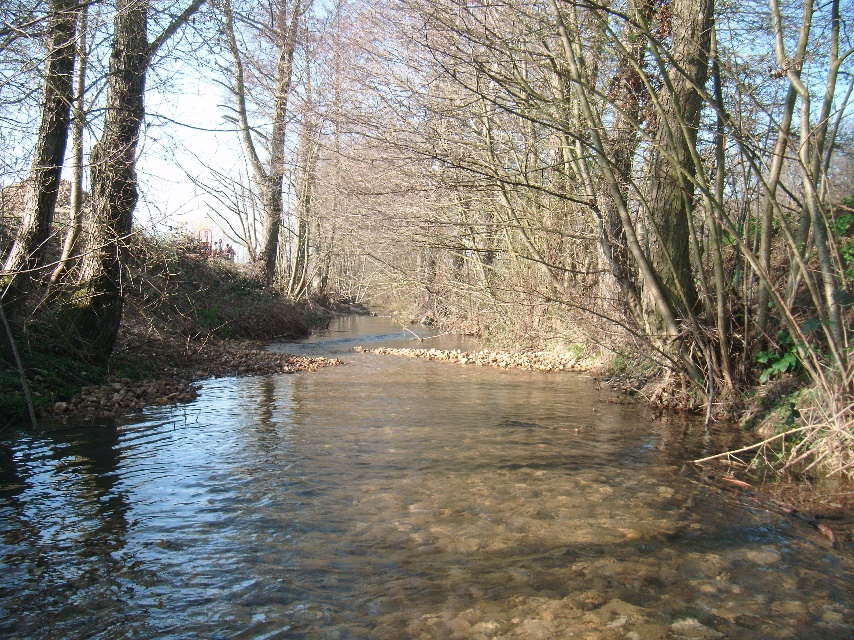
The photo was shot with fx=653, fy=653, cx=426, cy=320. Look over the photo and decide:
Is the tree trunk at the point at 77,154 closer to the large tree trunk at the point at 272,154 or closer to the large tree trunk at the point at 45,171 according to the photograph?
the large tree trunk at the point at 45,171

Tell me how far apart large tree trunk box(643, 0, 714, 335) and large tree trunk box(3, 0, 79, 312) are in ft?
21.6

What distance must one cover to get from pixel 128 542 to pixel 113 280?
523 centimetres

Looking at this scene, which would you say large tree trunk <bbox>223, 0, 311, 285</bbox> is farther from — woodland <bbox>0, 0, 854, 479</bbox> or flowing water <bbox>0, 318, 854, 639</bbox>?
flowing water <bbox>0, 318, 854, 639</bbox>

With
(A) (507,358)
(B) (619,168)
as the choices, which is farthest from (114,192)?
(A) (507,358)

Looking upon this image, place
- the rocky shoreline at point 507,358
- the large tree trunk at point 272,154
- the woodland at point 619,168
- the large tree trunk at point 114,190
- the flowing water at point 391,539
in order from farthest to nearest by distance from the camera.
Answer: the large tree trunk at point 272,154, the rocky shoreline at point 507,358, the large tree trunk at point 114,190, the woodland at point 619,168, the flowing water at point 391,539

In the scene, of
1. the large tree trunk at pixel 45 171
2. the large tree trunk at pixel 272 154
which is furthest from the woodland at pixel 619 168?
the large tree trunk at pixel 272 154

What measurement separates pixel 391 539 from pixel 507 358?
9.56m

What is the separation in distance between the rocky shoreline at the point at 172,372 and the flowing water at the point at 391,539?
0.81 metres

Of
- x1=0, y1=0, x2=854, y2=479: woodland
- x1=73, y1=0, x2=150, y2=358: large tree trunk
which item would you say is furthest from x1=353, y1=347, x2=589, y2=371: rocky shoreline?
x1=73, y1=0, x2=150, y2=358: large tree trunk

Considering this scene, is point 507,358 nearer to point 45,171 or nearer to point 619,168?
point 619,168

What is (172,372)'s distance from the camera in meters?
9.66

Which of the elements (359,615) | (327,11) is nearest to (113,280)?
(359,615)

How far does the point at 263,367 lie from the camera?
11.5 metres

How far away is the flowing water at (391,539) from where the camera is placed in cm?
303
